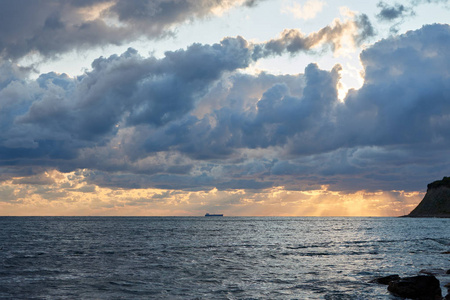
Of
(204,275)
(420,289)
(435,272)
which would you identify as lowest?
(435,272)

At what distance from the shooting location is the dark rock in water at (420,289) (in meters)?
30.3

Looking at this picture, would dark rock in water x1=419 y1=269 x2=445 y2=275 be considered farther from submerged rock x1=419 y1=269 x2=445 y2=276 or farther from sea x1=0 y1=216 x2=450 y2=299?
sea x1=0 y1=216 x2=450 y2=299

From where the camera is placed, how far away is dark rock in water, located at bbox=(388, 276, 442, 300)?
30.3 metres

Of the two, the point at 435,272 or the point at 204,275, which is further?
the point at 435,272

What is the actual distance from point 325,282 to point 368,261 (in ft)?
64.8

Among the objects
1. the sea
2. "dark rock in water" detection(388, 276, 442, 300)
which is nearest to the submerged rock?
the sea

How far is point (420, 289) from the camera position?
30.5 metres

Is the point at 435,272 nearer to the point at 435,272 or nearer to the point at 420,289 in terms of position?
the point at 435,272

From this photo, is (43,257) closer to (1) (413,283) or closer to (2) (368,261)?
(2) (368,261)

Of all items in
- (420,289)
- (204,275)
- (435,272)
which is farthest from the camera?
(435,272)

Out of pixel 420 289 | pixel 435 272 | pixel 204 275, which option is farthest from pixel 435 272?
pixel 204 275

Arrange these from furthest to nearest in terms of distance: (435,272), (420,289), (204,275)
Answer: (435,272) < (204,275) < (420,289)

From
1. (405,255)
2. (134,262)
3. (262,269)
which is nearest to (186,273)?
(262,269)

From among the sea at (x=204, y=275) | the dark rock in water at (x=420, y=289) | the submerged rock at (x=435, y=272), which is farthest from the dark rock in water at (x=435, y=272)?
the dark rock in water at (x=420, y=289)
